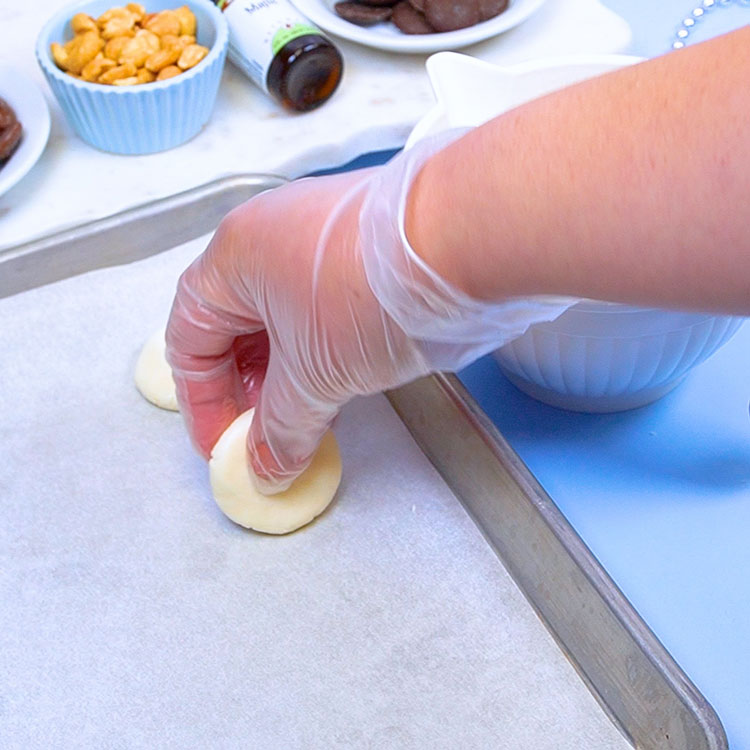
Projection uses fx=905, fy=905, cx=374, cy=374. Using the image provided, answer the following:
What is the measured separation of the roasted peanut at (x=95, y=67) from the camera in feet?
2.79

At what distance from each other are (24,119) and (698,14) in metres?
0.76

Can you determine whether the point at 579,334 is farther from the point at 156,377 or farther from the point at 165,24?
the point at 165,24

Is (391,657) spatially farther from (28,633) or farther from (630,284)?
(630,284)

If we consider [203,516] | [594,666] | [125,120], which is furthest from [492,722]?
[125,120]

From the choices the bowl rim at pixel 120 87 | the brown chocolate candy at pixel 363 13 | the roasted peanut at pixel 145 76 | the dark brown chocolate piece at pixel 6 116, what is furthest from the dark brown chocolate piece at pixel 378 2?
the dark brown chocolate piece at pixel 6 116

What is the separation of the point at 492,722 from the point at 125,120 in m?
0.63

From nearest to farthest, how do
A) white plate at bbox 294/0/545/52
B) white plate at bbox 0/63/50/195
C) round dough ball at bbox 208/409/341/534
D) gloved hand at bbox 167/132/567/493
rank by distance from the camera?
gloved hand at bbox 167/132/567/493 < round dough ball at bbox 208/409/341/534 < white plate at bbox 0/63/50/195 < white plate at bbox 294/0/545/52

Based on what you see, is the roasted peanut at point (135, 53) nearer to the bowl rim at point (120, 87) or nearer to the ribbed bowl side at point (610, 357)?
the bowl rim at point (120, 87)

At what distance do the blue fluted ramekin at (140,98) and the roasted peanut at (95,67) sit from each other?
0.06 feet

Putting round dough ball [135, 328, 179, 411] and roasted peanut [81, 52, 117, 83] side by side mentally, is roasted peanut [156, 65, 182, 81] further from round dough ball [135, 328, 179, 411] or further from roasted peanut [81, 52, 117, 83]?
round dough ball [135, 328, 179, 411]

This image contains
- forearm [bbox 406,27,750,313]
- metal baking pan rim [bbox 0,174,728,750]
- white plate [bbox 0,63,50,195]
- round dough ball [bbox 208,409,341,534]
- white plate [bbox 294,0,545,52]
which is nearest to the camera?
forearm [bbox 406,27,750,313]

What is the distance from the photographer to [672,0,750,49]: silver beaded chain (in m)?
1.04

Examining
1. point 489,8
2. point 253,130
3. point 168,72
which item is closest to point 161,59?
point 168,72

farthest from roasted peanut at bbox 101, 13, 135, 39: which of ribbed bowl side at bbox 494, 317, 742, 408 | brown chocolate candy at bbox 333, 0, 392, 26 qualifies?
ribbed bowl side at bbox 494, 317, 742, 408
